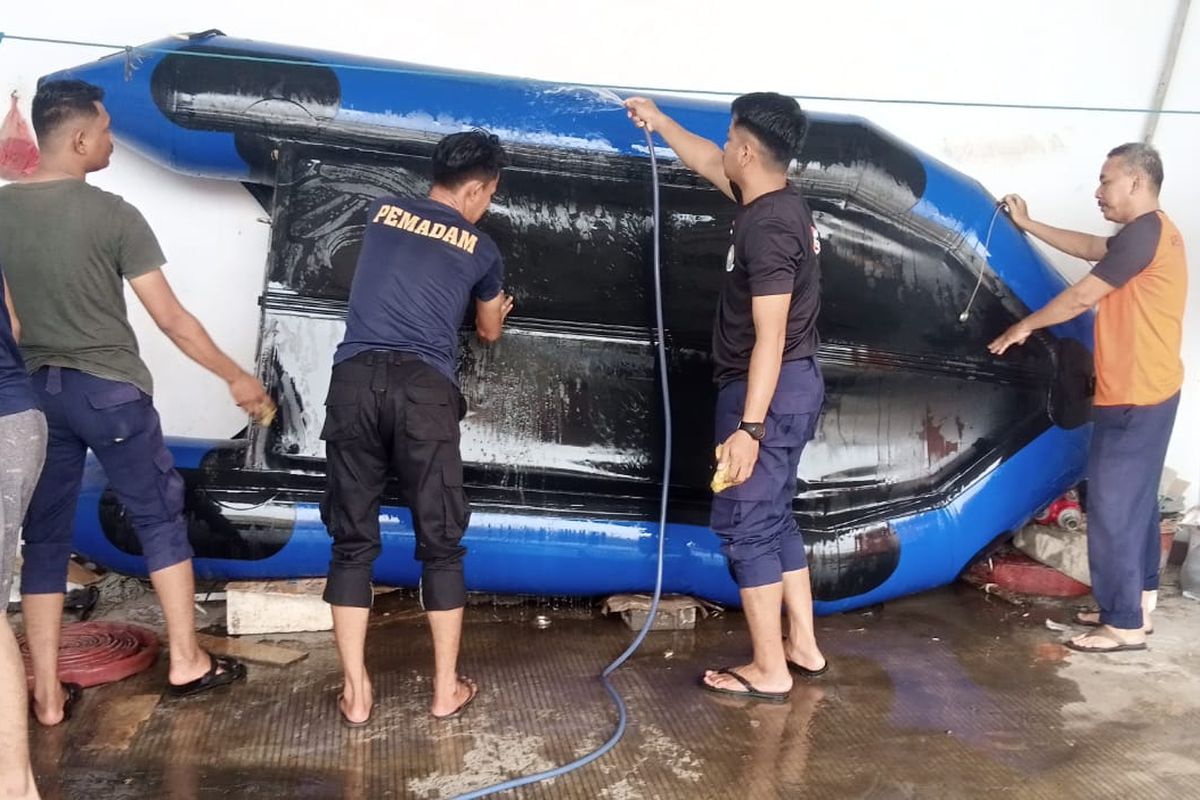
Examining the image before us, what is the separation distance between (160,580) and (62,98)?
118 cm

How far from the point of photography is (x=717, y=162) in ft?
9.12

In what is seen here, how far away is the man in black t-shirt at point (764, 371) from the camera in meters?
2.44

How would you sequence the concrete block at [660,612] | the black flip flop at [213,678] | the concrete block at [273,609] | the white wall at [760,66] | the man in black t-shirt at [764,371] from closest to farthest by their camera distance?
the man in black t-shirt at [764,371]
the black flip flop at [213,678]
the concrete block at [273,609]
the concrete block at [660,612]
the white wall at [760,66]

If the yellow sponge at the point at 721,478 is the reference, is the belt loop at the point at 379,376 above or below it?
above

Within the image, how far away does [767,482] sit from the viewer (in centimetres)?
260

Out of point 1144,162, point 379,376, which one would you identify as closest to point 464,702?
point 379,376

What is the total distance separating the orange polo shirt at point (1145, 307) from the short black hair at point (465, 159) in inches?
73.2

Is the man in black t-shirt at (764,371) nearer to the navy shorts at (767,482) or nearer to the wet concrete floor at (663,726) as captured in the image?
the navy shorts at (767,482)

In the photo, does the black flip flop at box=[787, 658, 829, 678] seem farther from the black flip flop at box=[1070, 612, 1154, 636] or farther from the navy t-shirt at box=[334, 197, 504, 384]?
the navy t-shirt at box=[334, 197, 504, 384]

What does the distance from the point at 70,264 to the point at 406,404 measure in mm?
843

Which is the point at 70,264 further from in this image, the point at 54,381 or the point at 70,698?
the point at 70,698

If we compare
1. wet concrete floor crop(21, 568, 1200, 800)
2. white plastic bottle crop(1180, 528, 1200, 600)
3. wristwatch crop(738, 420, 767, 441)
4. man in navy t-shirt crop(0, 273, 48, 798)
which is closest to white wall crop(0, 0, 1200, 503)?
white plastic bottle crop(1180, 528, 1200, 600)

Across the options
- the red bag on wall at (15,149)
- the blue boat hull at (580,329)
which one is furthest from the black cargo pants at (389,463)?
the red bag on wall at (15,149)

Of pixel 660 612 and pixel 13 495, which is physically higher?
pixel 13 495
